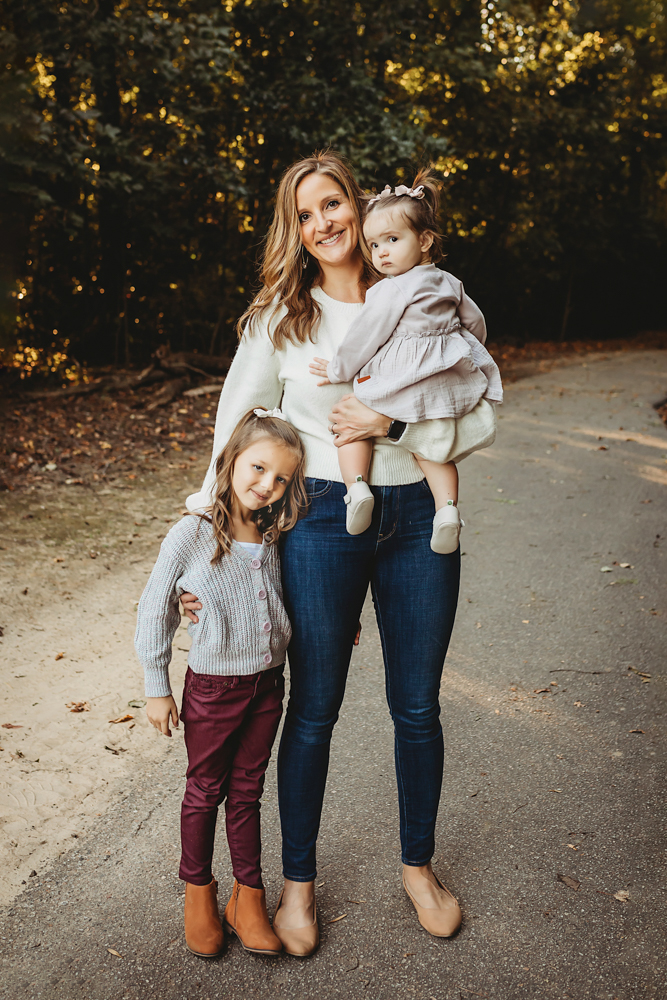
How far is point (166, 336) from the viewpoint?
39.7 ft

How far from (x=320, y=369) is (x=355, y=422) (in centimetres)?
19

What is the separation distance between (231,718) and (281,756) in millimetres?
248

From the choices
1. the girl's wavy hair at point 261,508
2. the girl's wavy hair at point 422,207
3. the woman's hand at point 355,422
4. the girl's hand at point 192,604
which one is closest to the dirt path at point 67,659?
the girl's hand at point 192,604

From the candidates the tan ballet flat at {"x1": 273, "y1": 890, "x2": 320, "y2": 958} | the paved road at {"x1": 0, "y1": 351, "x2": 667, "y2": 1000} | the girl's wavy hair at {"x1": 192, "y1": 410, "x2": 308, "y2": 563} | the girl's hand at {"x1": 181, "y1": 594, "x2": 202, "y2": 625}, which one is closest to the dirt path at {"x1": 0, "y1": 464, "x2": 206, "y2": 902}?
the paved road at {"x1": 0, "y1": 351, "x2": 667, "y2": 1000}

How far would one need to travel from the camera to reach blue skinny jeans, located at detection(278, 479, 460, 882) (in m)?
2.01

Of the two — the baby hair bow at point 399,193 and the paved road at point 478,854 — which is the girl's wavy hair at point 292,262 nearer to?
the baby hair bow at point 399,193

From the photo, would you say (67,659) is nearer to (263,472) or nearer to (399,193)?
(263,472)

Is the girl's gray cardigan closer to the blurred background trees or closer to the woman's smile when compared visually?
the woman's smile

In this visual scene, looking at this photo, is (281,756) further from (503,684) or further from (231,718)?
(503,684)

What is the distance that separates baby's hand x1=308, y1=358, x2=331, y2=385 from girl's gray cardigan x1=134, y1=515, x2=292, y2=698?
1.56 feet

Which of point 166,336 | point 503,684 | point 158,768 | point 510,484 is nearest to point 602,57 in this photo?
point 166,336

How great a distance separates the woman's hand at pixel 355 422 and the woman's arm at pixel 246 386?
23 centimetres

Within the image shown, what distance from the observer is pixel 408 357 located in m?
2.01

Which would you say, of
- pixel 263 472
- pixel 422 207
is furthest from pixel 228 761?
pixel 422 207
